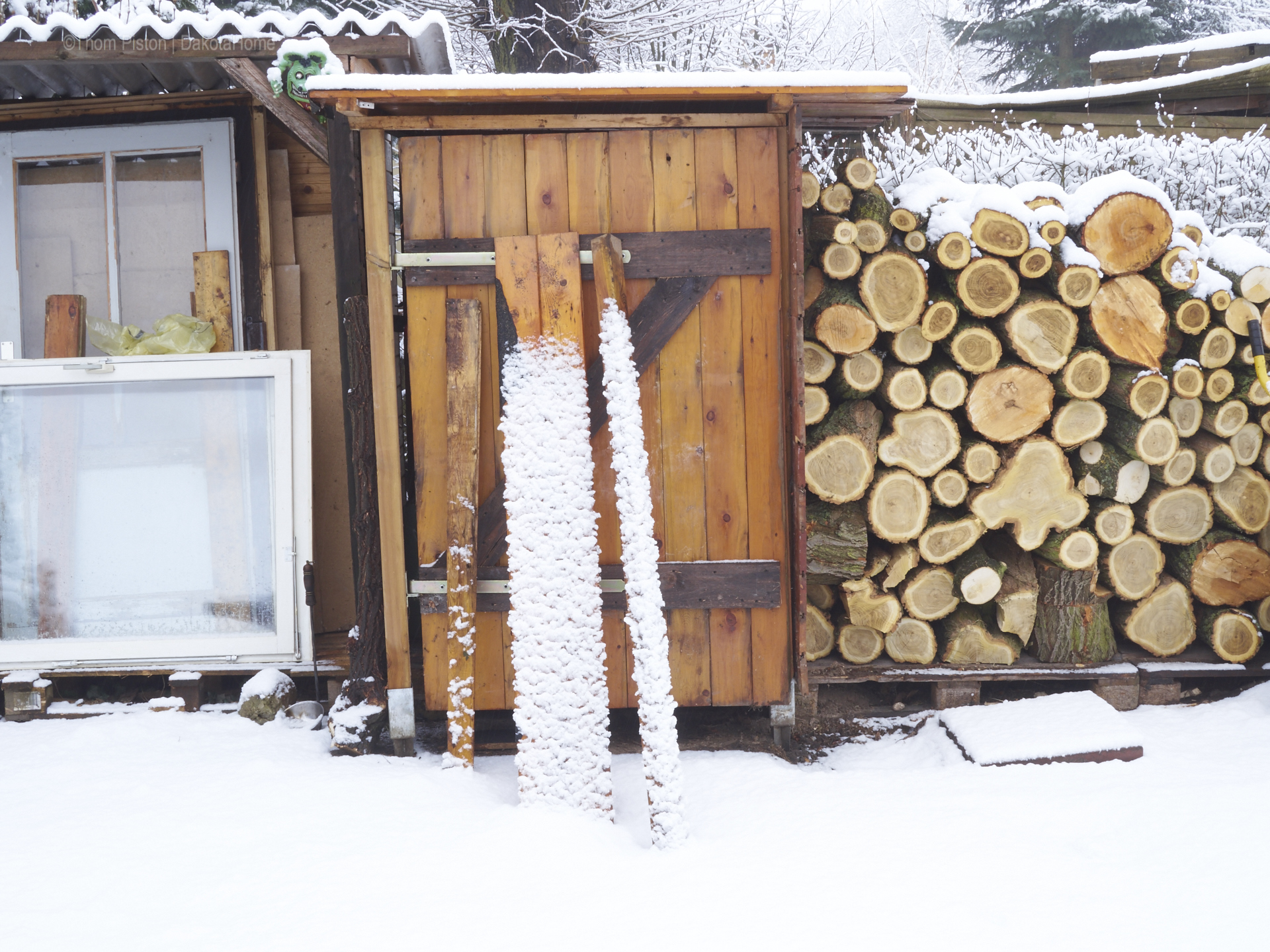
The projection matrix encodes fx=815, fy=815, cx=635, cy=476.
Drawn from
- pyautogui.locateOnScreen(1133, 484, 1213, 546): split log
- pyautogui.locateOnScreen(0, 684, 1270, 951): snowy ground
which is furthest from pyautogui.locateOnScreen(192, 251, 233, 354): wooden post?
pyautogui.locateOnScreen(1133, 484, 1213, 546): split log

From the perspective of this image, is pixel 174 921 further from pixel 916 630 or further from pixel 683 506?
pixel 916 630

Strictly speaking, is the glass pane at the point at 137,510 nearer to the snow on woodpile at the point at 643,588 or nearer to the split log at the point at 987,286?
the snow on woodpile at the point at 643,588

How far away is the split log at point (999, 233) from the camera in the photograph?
3504 millimetres

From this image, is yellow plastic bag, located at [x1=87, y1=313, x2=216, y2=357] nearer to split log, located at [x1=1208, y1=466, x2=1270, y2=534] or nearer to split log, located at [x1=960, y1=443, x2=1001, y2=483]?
split log, located at [x1=960, y1=443, x2=1001, y2=483]

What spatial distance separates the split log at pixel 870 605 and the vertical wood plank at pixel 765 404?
498 mm

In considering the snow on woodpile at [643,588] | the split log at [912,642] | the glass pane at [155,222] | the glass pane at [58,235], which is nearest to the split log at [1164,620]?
the split log at [912,642]

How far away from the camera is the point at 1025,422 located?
357cm

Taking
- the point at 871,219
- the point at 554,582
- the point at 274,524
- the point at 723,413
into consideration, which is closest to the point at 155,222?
the point at 274,524

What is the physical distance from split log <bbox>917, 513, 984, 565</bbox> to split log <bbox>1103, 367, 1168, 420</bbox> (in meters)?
0.82

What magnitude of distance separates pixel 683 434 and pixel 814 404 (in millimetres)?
695

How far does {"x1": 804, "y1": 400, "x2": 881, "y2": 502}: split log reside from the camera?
3.54 meters

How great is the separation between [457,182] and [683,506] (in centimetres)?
154

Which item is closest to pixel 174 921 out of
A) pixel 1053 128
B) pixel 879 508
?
pixel 879 508

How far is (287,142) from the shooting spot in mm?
4422
